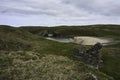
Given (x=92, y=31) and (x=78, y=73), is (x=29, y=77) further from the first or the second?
(x=92, y=31)

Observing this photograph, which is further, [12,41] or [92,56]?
[12,41]

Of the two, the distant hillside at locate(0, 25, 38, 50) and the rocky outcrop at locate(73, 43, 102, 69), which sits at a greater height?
the distant hillside at locate(0, 25, 38, 50)

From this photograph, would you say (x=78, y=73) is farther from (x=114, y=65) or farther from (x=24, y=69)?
(x=114, y=65)

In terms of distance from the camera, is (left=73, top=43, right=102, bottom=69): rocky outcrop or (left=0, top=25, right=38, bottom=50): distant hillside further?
(left=73, top=43, right=102, bottom=69): rocky outcrop

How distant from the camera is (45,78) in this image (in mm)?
31891

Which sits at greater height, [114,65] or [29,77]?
[29,77]

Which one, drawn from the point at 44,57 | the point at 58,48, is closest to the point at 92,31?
the point at 58,48

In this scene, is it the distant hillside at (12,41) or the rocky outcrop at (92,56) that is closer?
the distant hillside at (12,41)

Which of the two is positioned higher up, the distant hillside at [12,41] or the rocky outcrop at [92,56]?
the distant hillside at [12,41]

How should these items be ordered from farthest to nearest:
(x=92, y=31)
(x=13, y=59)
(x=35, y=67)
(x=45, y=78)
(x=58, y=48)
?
(x=92, y=31) < (x=58, y=48) < (x=13, y=59) < (x=35, y=67) < (x=45, y=78)

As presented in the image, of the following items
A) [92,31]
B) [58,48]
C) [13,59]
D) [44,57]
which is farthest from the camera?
[92,31]

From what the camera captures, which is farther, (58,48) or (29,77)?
(58,48)

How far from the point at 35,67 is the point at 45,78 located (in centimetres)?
314

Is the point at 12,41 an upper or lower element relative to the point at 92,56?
upper
